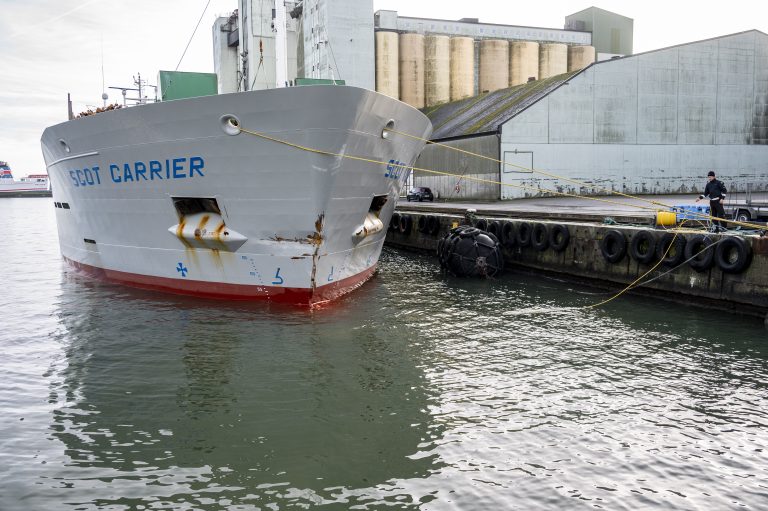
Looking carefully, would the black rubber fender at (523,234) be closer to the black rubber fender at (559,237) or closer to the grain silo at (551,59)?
the black rubber fender at (559,237)

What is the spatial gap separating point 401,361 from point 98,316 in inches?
241

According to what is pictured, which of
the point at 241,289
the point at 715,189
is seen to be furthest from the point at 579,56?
the point at 241,289

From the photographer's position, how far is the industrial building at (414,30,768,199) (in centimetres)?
3134

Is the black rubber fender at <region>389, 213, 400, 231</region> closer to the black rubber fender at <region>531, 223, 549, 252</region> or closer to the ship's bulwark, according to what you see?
the black rubber fender at <region>531, 223, 549, 252</region>

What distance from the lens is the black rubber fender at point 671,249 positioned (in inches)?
433

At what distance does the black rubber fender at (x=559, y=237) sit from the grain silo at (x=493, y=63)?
140 ft

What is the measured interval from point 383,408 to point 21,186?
130 m

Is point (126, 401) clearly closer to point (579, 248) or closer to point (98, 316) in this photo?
point (98, 316)

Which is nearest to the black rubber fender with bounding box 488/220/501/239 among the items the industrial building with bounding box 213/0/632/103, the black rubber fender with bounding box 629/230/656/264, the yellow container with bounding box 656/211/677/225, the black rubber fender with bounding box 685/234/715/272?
the black rubber fender with bounding box 629/230/656/264

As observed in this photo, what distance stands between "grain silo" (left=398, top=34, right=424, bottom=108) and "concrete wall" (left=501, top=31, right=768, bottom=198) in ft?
67.7

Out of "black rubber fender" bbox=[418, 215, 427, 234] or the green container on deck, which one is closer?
the green container on deck

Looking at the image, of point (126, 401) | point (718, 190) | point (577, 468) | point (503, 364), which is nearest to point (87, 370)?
point (126, 401)

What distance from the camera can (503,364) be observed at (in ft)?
24.8

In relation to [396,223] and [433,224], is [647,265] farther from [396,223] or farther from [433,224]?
[396,223]
